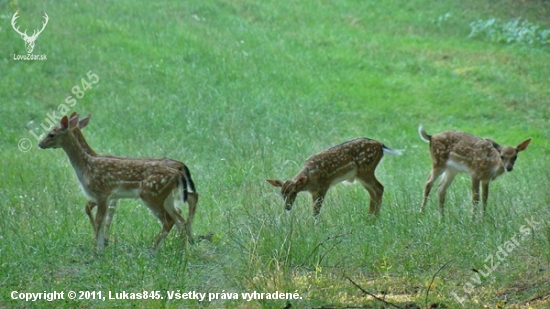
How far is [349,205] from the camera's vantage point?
10.8 m

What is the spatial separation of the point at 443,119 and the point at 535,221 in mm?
9694

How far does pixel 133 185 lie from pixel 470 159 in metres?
4.51

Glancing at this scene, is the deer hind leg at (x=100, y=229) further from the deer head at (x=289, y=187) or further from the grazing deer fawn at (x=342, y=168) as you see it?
the grazing deer fawn at (x=342, y=168)

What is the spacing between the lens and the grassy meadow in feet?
25.3

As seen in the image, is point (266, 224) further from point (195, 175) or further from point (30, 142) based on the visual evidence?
point (30, 142)

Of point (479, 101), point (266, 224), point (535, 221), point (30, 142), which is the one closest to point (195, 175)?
point (30, 142)

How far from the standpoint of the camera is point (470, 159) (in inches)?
454

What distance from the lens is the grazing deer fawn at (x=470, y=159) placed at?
11.3 meters

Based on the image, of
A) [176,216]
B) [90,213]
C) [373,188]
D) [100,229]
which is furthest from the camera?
[373,188]

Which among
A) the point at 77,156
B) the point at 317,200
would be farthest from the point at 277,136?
the point at 77,156

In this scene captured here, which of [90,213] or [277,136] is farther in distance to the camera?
[277,136]

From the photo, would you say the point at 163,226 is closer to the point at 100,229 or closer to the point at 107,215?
the point at 100,229

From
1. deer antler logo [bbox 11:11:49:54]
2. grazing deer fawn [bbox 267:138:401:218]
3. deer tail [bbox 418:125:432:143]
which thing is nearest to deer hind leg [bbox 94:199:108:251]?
grazing deer fawn [bbox 267:138:401:218]

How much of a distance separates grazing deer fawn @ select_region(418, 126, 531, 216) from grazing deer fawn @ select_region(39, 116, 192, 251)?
3386 millimetres
